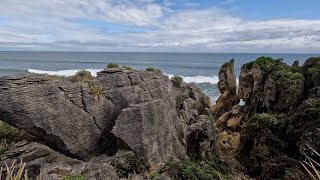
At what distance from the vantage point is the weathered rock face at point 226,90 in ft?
113

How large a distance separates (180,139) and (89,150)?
5442 mm

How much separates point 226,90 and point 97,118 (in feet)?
70.4

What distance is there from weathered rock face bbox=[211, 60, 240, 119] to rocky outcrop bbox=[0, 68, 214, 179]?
1660cm

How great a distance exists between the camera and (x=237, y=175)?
68.1 feet

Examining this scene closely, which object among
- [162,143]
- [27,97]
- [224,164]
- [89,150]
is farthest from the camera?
[224,164]

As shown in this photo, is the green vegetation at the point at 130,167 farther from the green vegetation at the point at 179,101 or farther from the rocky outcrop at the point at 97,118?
the green vegetation at the point at 179,101

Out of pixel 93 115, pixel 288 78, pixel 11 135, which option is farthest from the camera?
pixel 288 78

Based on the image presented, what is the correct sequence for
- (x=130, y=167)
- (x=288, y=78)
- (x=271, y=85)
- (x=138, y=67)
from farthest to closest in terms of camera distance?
(x=138, y=67)
(x=271, y=85)
(x=288, y=78)
(x=130, y=167)

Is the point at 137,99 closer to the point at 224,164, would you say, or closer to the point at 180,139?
the point at 180,139

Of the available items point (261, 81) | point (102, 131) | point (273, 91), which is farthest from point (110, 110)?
point (261, 81)

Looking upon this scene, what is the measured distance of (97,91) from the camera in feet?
52.6

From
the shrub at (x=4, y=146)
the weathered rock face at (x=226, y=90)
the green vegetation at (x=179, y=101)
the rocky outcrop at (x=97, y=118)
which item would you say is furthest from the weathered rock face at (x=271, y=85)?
the shrub at (x=4, y=146)

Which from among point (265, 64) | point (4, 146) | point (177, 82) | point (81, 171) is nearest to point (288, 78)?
point (265, 64)

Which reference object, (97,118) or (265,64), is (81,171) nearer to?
(97,118)
